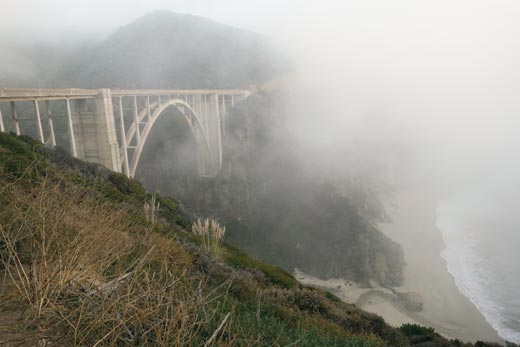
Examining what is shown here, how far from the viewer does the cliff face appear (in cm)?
3053

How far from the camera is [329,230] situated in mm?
34656

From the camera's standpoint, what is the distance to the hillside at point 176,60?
229 ft

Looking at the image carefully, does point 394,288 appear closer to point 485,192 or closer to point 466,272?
point 466,272

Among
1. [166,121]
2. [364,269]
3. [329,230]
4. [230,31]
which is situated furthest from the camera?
[230,31]

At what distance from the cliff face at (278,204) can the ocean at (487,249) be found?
5200 millimetres

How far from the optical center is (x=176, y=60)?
82312 millimetres

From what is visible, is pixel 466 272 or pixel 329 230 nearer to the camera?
pixel 466 272

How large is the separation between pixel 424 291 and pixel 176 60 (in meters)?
74.5

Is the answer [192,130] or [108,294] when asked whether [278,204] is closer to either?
[192,130]

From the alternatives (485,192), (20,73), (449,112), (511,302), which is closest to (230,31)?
(20,73)

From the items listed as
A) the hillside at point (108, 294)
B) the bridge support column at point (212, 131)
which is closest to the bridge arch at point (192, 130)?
the bridge support column at point (212, 131)

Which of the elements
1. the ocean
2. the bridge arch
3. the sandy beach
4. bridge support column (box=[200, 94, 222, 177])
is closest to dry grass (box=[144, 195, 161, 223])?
the bridge arch

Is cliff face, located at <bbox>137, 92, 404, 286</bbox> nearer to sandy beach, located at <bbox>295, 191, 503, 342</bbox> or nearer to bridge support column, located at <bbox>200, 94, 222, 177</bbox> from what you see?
sandy beach, located at <bbox>295, 191, 503, 342</bbox>

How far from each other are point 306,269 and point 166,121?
33037 millimetres
